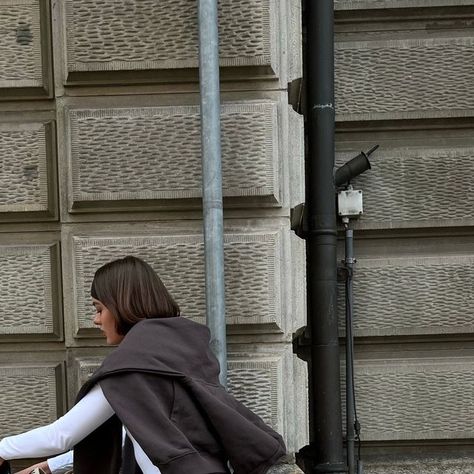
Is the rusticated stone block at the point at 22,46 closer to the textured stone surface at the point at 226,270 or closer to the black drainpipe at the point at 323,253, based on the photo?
the textured stone surface at the point at 226,270

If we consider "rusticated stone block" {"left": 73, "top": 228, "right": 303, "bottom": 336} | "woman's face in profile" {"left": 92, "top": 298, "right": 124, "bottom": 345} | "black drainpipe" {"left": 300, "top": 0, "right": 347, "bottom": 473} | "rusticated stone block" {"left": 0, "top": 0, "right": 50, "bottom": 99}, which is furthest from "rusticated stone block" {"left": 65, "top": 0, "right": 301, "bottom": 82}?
"woman's face in profile" {"left": 92, "top": 298, "right": 124, "bottom": 345}

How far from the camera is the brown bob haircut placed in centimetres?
214

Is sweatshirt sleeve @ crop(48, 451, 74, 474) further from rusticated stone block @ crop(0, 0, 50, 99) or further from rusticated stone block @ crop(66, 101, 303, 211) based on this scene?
rusticated stone block @ crop(0, 0, 50, 99)

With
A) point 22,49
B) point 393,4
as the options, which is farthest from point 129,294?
point 393,4

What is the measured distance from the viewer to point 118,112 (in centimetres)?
327

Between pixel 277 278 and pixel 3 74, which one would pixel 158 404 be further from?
pixel 3 74

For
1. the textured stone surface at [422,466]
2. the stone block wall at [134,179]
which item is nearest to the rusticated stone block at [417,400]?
the textured stone surface at [422,466]

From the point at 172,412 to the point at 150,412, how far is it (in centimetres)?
7

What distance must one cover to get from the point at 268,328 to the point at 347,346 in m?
0.75

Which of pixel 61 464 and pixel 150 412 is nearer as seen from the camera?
pixel 150 412

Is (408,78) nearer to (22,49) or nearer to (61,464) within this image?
(22,49)

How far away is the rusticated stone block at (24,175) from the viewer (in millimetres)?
3312

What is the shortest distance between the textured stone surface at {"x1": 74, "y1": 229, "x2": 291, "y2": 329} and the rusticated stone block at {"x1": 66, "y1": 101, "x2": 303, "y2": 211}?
200 millimetres

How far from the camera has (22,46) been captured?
331cm
